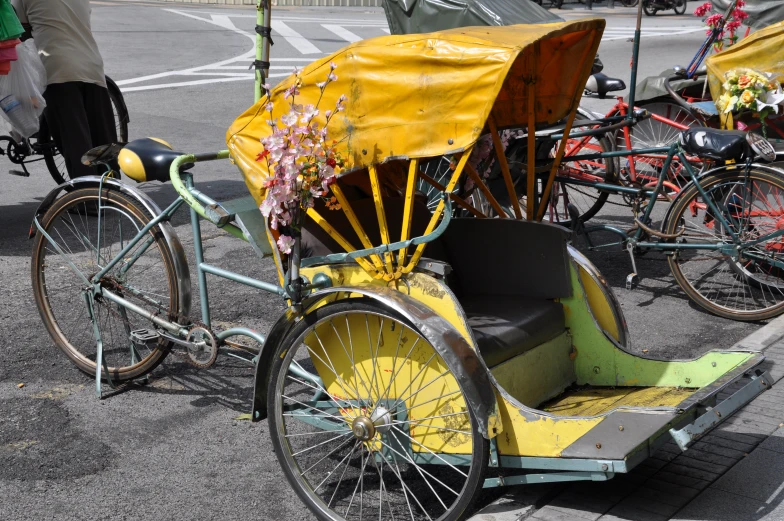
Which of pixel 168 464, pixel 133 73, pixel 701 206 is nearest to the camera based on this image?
pixel 168 464

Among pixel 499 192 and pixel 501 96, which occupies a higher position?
pixel 501 96

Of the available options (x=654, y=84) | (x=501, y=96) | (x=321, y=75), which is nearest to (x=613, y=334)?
(x=501, y=96)

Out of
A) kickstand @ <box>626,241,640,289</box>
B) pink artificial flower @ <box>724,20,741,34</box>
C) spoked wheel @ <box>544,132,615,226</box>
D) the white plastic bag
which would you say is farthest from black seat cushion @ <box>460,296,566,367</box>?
pink artificial flower @ <box>724,20,741,34</box>

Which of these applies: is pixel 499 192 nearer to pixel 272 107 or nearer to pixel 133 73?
pixel 272 107

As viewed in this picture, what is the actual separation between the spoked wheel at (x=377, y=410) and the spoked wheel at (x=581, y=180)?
10.8ft

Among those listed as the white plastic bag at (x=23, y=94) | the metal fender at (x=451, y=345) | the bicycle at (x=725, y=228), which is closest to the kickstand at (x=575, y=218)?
the bicycle at (x=725, y=228)

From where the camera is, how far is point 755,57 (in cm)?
667

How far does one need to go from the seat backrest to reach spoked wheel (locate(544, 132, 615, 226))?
93.9 inches

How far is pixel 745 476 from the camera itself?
367 cm

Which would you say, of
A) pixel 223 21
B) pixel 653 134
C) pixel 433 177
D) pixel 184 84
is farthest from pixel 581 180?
pixel 223 21

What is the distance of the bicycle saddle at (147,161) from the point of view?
4203 millimetres

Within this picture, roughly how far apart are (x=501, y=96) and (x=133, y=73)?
11745 millimetres

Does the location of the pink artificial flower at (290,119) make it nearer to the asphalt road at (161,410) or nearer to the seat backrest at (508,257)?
the seat backrest at (508,257)

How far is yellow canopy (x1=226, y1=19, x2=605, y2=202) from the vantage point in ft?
10.4
